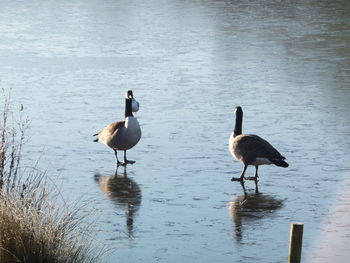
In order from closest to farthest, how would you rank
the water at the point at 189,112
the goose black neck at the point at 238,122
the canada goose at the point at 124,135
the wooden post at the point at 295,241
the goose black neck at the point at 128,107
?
1. the wooden post at the point at 295,241
2. the water at the point at 189,112
3. the goose black neck at the point at 238,122
4. the canada goose at the point at 124,135
5. the goose black neck at the point at 128,107

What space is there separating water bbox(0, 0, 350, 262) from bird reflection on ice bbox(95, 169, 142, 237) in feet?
0.08

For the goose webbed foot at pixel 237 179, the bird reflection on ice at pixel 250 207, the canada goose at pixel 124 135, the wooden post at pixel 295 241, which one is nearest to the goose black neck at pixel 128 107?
the canada goose at pixel 124 135

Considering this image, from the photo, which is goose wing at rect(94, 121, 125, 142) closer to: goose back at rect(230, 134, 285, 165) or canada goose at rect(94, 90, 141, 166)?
canada goose at rect(94, 90, 141, 166)

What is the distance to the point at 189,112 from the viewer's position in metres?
16.5

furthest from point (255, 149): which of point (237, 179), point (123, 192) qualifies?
point (123, 192)

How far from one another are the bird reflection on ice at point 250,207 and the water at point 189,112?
0.07 ft

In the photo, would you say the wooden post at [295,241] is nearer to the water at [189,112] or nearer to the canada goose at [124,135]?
the water at [189,112]

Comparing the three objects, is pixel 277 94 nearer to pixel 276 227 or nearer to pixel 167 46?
pixel 167 46

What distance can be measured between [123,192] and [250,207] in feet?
5.09

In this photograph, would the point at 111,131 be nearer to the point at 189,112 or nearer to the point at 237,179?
the point at 237,179

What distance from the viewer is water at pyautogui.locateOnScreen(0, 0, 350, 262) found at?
10305 mm

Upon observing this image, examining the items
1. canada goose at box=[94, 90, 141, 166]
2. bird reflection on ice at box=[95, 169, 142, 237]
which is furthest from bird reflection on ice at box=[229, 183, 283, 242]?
canada goose at box=[94, 90, 141, 166]

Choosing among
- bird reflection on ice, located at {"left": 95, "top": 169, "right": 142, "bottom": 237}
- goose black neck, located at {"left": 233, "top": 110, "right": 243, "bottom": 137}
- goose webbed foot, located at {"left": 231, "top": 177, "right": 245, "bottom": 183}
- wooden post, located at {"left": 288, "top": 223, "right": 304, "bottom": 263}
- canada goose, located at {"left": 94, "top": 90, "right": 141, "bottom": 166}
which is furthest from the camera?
canada goose, located at {"left": 94, "top": 90, "right": 141, "bottom": 166}

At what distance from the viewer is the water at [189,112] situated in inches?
406
